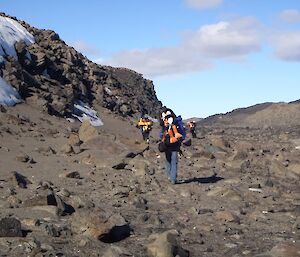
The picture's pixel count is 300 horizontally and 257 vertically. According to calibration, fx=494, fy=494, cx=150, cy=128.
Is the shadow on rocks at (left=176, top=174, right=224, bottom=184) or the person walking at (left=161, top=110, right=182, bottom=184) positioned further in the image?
the shadow on rocks at (left=176, top=174, right=224, bottom=184)

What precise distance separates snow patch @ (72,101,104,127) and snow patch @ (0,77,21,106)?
4948 mm

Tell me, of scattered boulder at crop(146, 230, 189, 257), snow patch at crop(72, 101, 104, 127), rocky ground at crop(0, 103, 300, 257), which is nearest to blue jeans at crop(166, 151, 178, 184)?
rocky ground at crop(0, 103, 300, 257)

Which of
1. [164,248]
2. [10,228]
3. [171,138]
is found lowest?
[164,248]

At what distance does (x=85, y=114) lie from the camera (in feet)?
109

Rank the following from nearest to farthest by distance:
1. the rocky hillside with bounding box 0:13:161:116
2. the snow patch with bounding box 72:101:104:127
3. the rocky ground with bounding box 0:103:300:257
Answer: the rocky ground with bounding box 0:103:300:257 < the rocky hillside with bounding box 0:13:161:116 < the snow patch with bounding box 72:101:104:127

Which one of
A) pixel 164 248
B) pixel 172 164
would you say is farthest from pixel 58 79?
pixel 164 248

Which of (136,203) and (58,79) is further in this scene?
(58,79)

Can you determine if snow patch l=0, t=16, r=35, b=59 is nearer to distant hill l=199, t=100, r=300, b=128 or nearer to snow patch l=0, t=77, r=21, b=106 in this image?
snow patch l=0, t=77, r=21, b=106

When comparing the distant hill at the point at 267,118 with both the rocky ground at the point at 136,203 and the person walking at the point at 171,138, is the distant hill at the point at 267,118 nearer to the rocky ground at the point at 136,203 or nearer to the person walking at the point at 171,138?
the rocky ground at the point at 136,203

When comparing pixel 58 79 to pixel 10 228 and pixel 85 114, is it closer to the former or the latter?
pixel 85 114

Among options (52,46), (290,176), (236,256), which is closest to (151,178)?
(290,176)

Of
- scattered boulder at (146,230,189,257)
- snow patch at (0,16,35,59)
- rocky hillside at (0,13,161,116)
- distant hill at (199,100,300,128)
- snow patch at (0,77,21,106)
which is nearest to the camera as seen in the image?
scattered boulder at (146,230,189,257)

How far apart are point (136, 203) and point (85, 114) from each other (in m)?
24.3

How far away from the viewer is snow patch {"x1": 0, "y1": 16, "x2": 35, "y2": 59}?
28.9m
